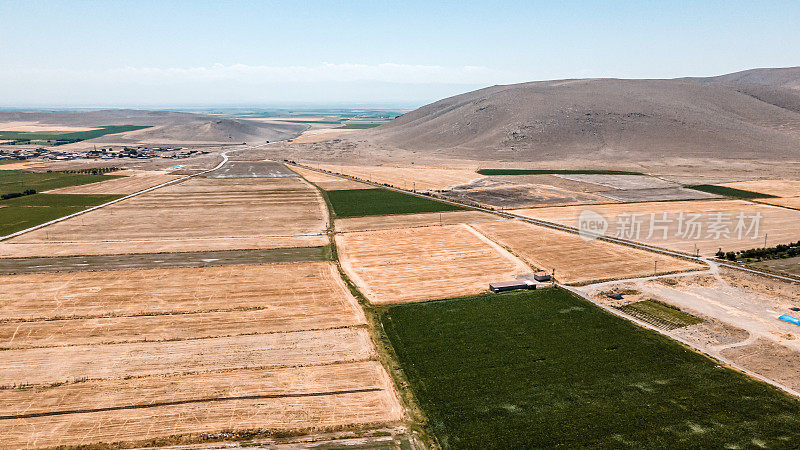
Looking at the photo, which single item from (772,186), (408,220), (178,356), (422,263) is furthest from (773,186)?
(178,356)

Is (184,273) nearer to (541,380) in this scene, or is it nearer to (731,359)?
(541,380)

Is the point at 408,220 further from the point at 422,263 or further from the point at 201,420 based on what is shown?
the point at 201,420

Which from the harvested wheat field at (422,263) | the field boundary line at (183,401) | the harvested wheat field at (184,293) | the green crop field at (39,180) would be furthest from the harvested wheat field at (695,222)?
the green crop field at (39,180)

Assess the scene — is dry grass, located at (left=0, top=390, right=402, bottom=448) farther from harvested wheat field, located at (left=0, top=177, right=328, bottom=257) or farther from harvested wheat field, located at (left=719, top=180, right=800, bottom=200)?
harvested wheat field, located at (left=719, top=180, right=800, bottom=200)

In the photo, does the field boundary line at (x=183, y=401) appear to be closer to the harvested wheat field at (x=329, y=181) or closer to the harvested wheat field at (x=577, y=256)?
the harvested wheat field at (x=577, y=256)

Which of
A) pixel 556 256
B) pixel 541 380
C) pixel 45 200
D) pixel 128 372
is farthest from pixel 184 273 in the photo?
pixel 45 200

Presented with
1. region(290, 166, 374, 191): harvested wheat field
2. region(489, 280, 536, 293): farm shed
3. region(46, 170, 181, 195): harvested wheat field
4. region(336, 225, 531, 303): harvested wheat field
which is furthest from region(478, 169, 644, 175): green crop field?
region(46, 170, 181, 195): harvested wheat field
